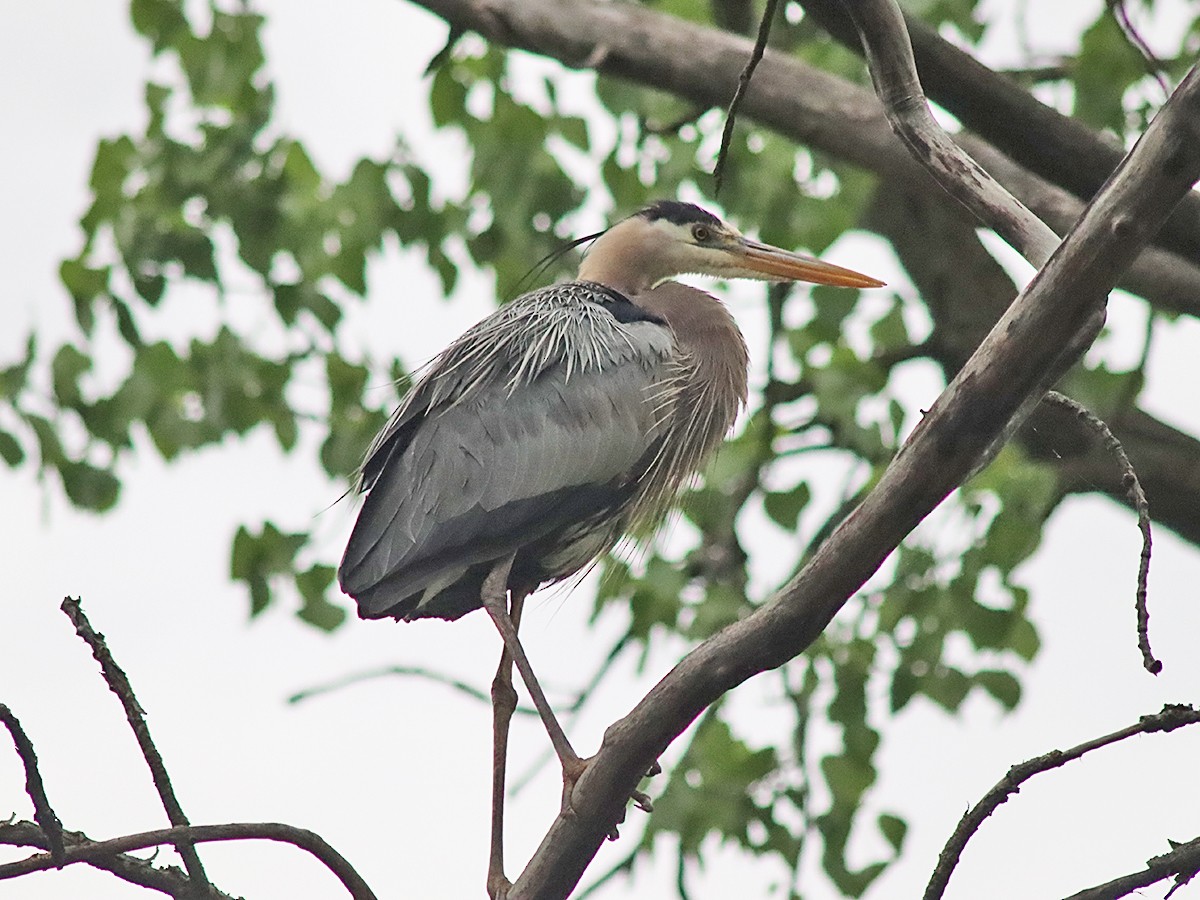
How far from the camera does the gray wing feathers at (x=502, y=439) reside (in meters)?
3.51

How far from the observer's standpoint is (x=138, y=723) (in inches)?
84.9

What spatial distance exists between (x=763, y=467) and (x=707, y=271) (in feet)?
3.04

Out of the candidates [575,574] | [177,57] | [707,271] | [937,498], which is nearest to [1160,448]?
[707,271]

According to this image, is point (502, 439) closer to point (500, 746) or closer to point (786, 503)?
→ point (500, 746)

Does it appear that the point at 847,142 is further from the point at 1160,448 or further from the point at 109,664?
the point at 109,664

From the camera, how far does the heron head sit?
4375 millimetres

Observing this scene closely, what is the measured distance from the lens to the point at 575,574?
4051mm

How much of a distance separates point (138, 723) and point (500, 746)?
149cm

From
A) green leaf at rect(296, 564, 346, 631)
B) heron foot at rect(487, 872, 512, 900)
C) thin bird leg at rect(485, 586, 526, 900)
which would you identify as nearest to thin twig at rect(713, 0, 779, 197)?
thin bird leg at rect(485, 586, 526, 900)

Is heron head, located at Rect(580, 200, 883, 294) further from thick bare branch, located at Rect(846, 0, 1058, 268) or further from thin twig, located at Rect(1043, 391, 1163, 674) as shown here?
thin twig, located at Rect(1043, 391, 1163, 674)

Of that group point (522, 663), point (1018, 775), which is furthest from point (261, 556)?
→ point (1018, 775)

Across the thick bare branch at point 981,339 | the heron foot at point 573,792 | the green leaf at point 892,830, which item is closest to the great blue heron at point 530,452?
the heron foot at point 573,792

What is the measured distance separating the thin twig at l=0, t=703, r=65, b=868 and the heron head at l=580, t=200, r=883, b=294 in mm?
2545

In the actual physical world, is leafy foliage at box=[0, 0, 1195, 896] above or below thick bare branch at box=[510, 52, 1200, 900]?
above
